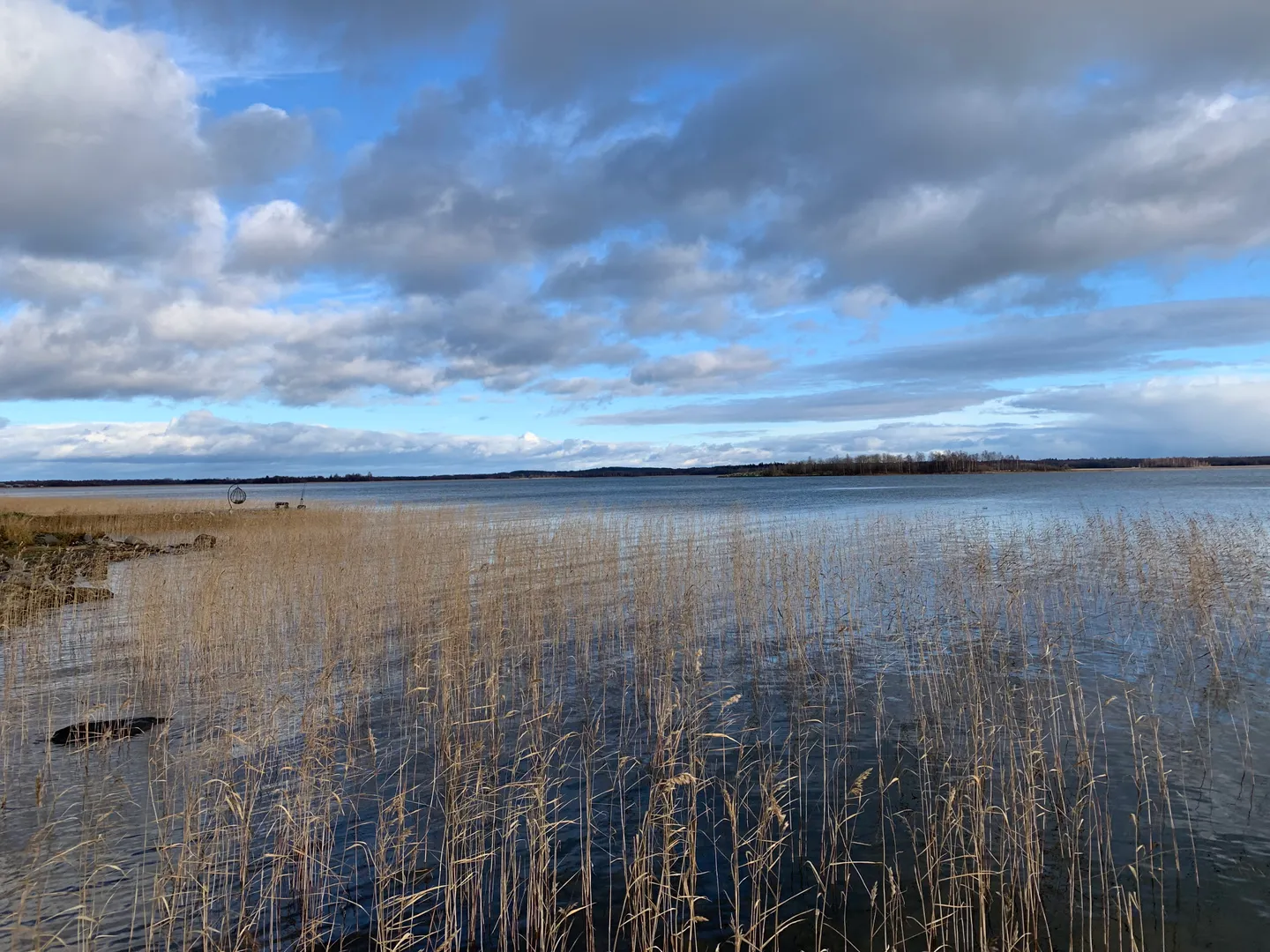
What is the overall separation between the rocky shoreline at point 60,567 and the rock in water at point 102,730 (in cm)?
432

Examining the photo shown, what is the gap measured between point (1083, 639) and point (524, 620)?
29.9 ft

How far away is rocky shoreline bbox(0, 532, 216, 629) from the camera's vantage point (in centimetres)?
1571

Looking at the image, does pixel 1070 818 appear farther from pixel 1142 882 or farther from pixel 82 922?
pixel 82 922

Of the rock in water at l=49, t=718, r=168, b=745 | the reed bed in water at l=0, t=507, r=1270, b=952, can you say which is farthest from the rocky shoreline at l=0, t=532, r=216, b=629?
the rock in water at l=49, t=718, r=168, b=745

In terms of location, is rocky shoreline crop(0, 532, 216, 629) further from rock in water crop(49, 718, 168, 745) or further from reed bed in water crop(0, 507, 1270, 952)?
rock in water crop(49, 718, 168, 745)

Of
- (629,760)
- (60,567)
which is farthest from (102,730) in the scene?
(60,567)

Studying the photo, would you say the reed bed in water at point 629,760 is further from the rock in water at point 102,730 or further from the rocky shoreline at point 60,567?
the rocky shoreline at point 60,567

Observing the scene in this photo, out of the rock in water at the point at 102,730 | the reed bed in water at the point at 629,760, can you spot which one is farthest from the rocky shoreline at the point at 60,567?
the rock in water at the point at 102,730

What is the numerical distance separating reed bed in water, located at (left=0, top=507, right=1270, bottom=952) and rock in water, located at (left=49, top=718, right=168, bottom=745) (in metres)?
0.24

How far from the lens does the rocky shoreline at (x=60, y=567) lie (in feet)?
51.5

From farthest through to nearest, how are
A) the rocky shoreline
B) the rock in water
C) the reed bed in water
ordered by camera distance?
the rocky shoreline
the rock in water
the reed bed in water

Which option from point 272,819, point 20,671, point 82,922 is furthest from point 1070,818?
point 20,671

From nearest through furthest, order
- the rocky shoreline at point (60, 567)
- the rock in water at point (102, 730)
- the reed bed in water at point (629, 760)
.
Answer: the reed bed in water at point (629, 760), the rock in water at point (102, 730), the rocky shoreline at point (60, 567)

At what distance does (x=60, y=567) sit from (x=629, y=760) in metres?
21.2
